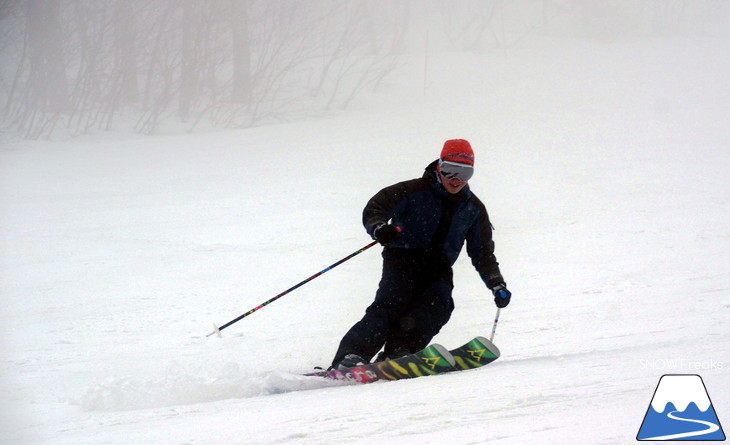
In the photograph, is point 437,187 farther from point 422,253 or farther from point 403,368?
point 403,368

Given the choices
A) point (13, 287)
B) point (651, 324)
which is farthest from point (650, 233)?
point (13, 287)

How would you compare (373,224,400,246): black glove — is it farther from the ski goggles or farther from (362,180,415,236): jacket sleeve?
the ski goggles

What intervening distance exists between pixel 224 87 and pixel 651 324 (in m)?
17.8

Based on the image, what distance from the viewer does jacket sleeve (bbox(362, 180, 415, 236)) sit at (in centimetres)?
430

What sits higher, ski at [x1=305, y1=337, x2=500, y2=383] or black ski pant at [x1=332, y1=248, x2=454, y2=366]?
black ski pant at [x1=332, y1=248, x2=454, y2=366]

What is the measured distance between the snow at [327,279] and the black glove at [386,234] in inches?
30.9

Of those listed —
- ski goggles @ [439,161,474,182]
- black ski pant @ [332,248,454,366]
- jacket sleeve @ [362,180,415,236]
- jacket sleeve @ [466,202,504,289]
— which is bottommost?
black ski pant @ [332,248,454,366]

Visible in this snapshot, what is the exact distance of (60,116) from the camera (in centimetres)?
1964

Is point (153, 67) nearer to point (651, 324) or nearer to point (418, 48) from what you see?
point (418, 48)

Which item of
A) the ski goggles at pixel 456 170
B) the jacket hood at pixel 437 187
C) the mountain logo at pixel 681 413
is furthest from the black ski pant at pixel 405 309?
the mountain logo at pixel 681 413

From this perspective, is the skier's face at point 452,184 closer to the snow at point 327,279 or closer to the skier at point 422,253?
the skier at point 422,253

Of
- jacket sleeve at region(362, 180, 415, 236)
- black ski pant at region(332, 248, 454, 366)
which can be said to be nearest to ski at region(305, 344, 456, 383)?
black ski pant at region(332, 248, 454, 366)

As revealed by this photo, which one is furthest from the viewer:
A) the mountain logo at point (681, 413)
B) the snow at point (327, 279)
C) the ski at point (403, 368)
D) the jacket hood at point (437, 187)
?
the jacket hood at point (437, 187)

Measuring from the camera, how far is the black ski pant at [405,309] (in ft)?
13.8
